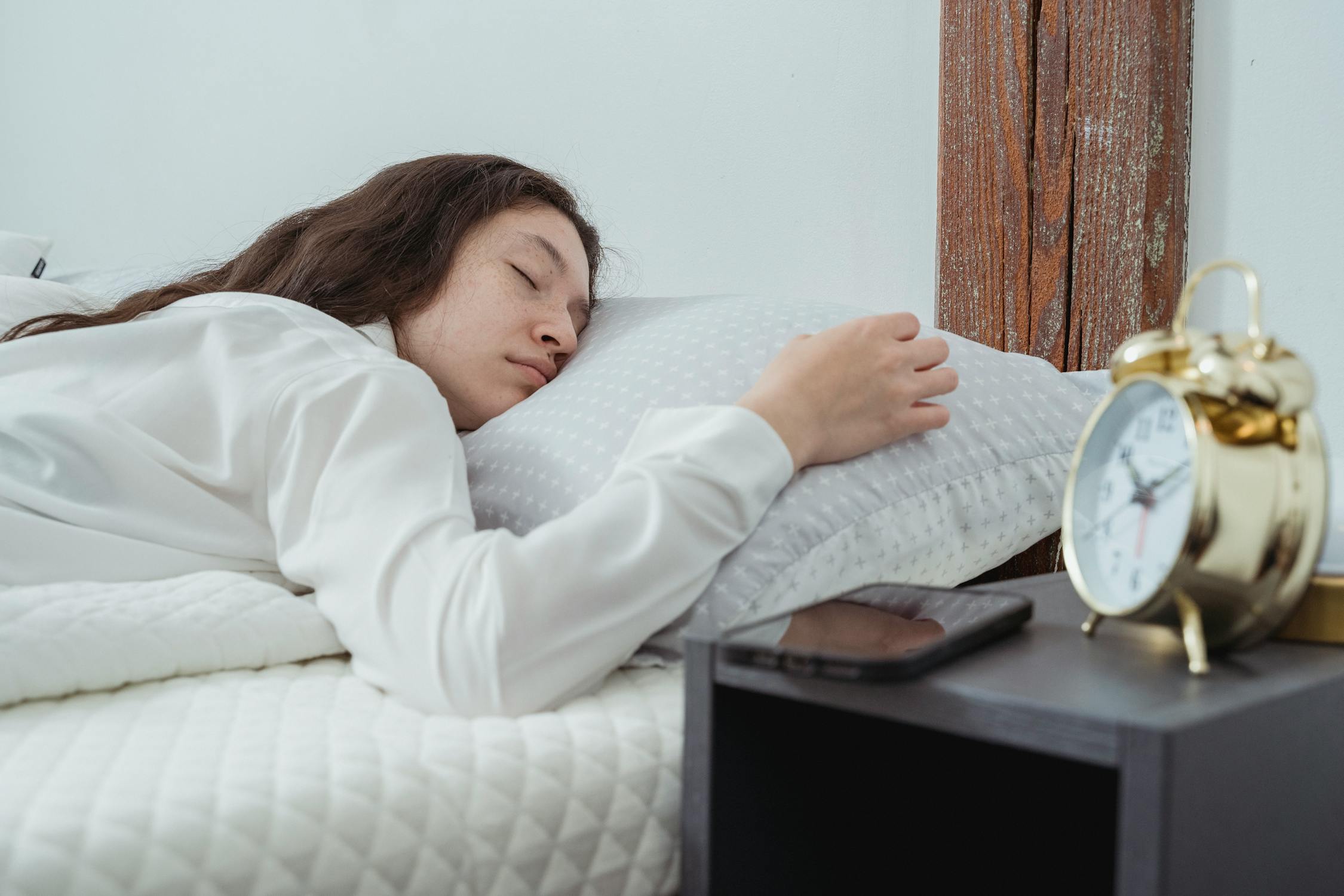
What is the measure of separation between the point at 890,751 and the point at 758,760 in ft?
0.37

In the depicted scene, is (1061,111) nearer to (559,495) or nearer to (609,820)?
(559,495)

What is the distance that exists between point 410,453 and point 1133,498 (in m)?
0.50

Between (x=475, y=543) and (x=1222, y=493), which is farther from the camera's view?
(x=475, y=543)

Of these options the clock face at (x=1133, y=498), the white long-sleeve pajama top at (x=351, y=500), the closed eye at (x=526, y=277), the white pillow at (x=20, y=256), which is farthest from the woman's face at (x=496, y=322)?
the white pillow at (x=20, y=256)

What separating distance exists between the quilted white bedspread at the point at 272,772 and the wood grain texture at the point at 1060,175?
623 millimetres

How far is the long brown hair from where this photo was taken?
47.2 inches

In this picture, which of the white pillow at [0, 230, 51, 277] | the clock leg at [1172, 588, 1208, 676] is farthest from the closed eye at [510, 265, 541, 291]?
the white pillow at [0, 230, 51, 277]

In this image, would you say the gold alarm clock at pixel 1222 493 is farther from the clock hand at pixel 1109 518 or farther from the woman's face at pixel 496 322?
the woman's face at pixel 496 322

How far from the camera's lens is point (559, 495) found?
88 cm

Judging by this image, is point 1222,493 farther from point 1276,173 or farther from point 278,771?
point 1276,173

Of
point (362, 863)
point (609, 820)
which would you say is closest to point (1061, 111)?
point (609, 820)

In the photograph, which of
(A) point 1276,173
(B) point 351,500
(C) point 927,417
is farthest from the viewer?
(A) point 1276,173

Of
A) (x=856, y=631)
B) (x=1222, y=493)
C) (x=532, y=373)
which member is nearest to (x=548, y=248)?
(x=532, y=373)

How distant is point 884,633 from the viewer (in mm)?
612
